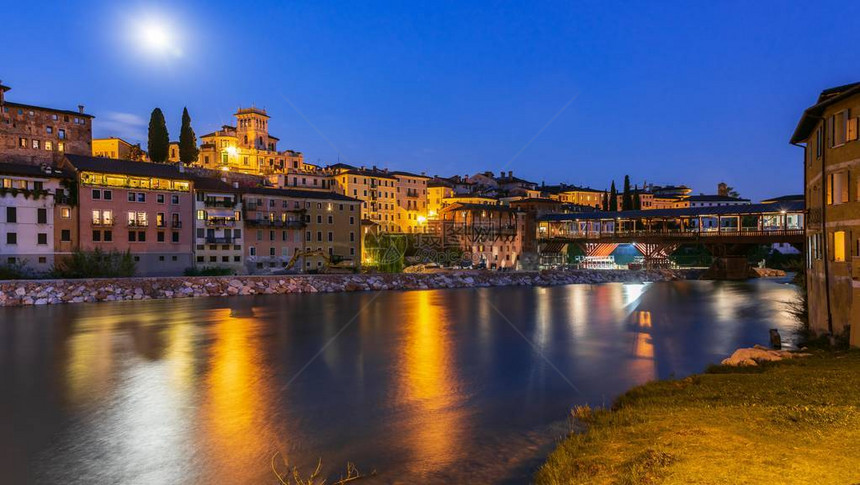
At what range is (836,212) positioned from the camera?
63.8ft

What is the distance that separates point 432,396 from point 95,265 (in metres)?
44.5

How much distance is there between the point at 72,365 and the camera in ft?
72.6

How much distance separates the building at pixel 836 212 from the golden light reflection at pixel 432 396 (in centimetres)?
1311

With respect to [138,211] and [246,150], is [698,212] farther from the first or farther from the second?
[246,150]

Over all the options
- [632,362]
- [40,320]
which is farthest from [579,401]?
[40,320]

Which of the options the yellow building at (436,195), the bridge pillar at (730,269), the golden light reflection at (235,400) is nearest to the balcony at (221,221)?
the golden light reflection at (235,400)

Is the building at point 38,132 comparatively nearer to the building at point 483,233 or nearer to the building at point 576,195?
the building at point 483,233

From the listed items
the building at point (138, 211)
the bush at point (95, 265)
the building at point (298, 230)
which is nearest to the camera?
the bush at point (95, 265)

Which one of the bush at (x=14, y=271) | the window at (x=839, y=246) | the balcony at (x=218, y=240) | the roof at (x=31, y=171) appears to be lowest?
the bush at (x=14, y=271)

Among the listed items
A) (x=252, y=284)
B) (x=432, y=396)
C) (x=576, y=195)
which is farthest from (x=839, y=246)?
(x=576, y=195)

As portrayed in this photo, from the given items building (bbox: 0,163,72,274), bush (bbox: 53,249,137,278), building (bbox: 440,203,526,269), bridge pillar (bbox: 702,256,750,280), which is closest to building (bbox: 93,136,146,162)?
A: building (bbox: 0,163,72,274)

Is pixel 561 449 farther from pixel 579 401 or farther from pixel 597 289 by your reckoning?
pixel 597 289

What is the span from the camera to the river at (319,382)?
12.3 metres

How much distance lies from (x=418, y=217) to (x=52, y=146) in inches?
2438
